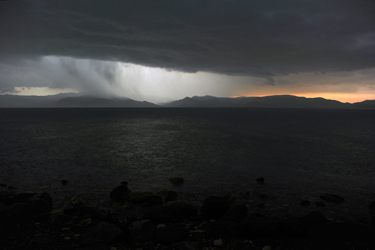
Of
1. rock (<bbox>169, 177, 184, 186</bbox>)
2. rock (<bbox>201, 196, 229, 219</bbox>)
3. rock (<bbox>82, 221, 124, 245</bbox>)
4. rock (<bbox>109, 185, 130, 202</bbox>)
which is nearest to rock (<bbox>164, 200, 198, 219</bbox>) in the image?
rock (<bbox>201, 196, 229, 219</bbox>)

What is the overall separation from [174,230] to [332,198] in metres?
17.1

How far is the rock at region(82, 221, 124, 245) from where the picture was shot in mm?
12648

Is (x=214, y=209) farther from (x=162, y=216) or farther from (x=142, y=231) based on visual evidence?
(x=142, y=231)

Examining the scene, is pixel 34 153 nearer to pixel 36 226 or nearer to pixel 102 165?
pixel 102 165

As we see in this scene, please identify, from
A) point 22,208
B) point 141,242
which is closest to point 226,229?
point 141,242

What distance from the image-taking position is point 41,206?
17.1 m

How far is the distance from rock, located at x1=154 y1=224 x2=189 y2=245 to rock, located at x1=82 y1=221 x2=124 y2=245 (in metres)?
2.29

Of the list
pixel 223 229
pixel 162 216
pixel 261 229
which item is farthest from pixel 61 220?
pixel 261 229

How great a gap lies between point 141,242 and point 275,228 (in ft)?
27.2

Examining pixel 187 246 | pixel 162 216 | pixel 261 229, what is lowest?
pixel 162 216

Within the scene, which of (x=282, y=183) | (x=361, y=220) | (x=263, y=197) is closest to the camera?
(x=361, y=220)

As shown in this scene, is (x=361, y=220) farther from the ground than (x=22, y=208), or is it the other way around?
(x=22, y=208)

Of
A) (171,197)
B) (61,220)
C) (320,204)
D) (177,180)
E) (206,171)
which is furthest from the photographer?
(206,171)

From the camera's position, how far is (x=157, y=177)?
93.8ft
